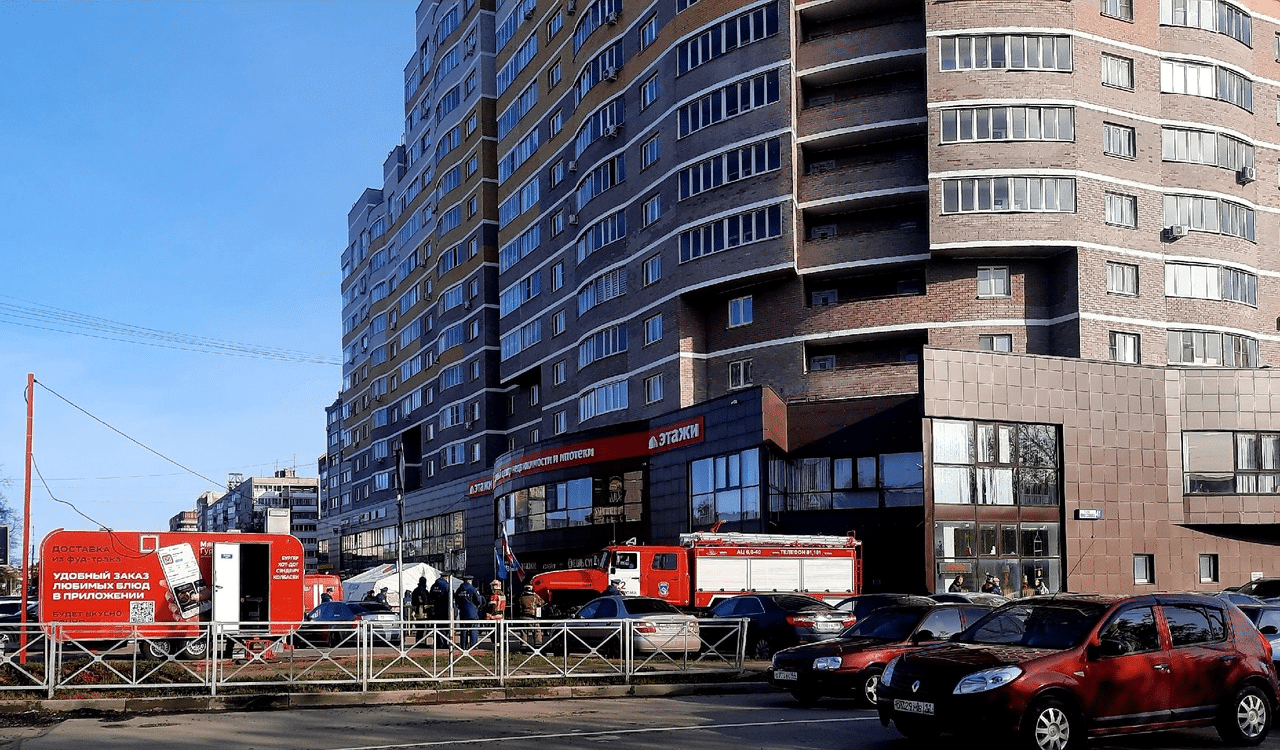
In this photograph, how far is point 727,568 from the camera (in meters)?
34.4

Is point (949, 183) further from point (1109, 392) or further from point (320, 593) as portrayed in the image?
point (320, 593)

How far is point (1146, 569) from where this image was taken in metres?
43.2

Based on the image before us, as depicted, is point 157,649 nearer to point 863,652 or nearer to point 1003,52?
point 863,652

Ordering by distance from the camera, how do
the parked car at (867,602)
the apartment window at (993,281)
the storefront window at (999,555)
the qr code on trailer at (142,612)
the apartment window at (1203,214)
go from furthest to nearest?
the apartment window at (1203,214) → the apartment window at (993,281) → the storefront window at (999,555) → the parked car at (867,602) → the qr code on trailer at (142,612)

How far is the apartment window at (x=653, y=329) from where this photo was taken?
51.6 m

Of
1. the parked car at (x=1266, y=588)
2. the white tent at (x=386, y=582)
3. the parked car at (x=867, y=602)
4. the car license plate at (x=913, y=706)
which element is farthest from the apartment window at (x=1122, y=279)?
the car license plate at (x=913, y=706)

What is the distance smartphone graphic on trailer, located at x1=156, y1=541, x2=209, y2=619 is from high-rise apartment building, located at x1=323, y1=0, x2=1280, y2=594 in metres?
22.1

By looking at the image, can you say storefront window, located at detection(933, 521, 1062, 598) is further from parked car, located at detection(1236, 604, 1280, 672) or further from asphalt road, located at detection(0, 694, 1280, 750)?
asphalt road, located at detection(0, 694, 1280, 750)

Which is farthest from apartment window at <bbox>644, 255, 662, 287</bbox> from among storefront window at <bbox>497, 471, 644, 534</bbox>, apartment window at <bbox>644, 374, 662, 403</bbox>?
storefront window at <bbox>497, 471, 644, 534</bbox>

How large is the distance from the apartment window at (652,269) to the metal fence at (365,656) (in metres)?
31.0

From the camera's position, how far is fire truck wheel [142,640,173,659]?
18656mm

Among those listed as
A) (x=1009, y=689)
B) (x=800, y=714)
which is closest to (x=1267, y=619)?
(x=800, y=714)

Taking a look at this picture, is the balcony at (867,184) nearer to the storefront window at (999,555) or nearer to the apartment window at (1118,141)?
the apartment window at (1118,141)

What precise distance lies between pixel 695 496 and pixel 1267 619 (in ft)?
94.1
